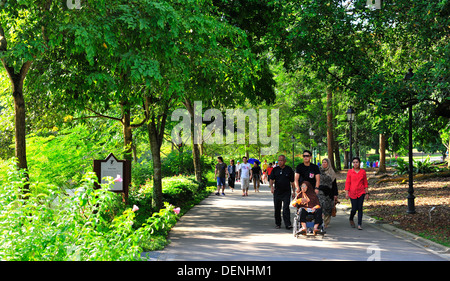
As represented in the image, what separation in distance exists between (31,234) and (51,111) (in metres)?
11.3

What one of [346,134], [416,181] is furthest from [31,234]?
[346,134]

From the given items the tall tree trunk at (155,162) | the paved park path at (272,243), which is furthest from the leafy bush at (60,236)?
the tall tree trunk at (155,162)

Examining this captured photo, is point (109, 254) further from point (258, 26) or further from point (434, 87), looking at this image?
point (258, 26)

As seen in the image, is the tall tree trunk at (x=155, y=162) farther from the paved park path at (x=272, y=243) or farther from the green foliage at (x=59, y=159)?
the green foliage at (x=59, y=159)

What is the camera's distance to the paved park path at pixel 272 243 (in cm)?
895

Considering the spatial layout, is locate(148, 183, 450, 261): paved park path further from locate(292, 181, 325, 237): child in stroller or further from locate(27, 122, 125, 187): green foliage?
locate(27, 122, 125, 187): green foliage

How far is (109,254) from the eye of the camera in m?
4.96

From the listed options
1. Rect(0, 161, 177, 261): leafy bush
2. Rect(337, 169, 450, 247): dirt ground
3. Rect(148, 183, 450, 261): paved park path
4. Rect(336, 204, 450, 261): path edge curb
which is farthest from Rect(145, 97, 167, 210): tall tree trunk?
Rect(0, 161, 177, 261): leafy bush

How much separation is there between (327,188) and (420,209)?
5.66 meters

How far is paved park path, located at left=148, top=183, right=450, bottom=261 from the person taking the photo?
895 centimetres

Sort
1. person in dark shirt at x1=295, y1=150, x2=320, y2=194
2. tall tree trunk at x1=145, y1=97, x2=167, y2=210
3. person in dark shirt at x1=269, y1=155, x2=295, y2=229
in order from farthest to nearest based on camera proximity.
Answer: tall tree trunk at x1=145, y1=97, x2=167, y2=210 < person in dark shirt at x1=269, y1=155, x2=295, y2=229 < person in dark shirt at x1=295, y1=150, x2=320, y2=194

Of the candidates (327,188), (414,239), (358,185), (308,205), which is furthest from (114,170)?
(414,239)

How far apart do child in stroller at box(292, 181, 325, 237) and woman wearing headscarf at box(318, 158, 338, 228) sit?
3.70 ft

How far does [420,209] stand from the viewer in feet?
53.7
